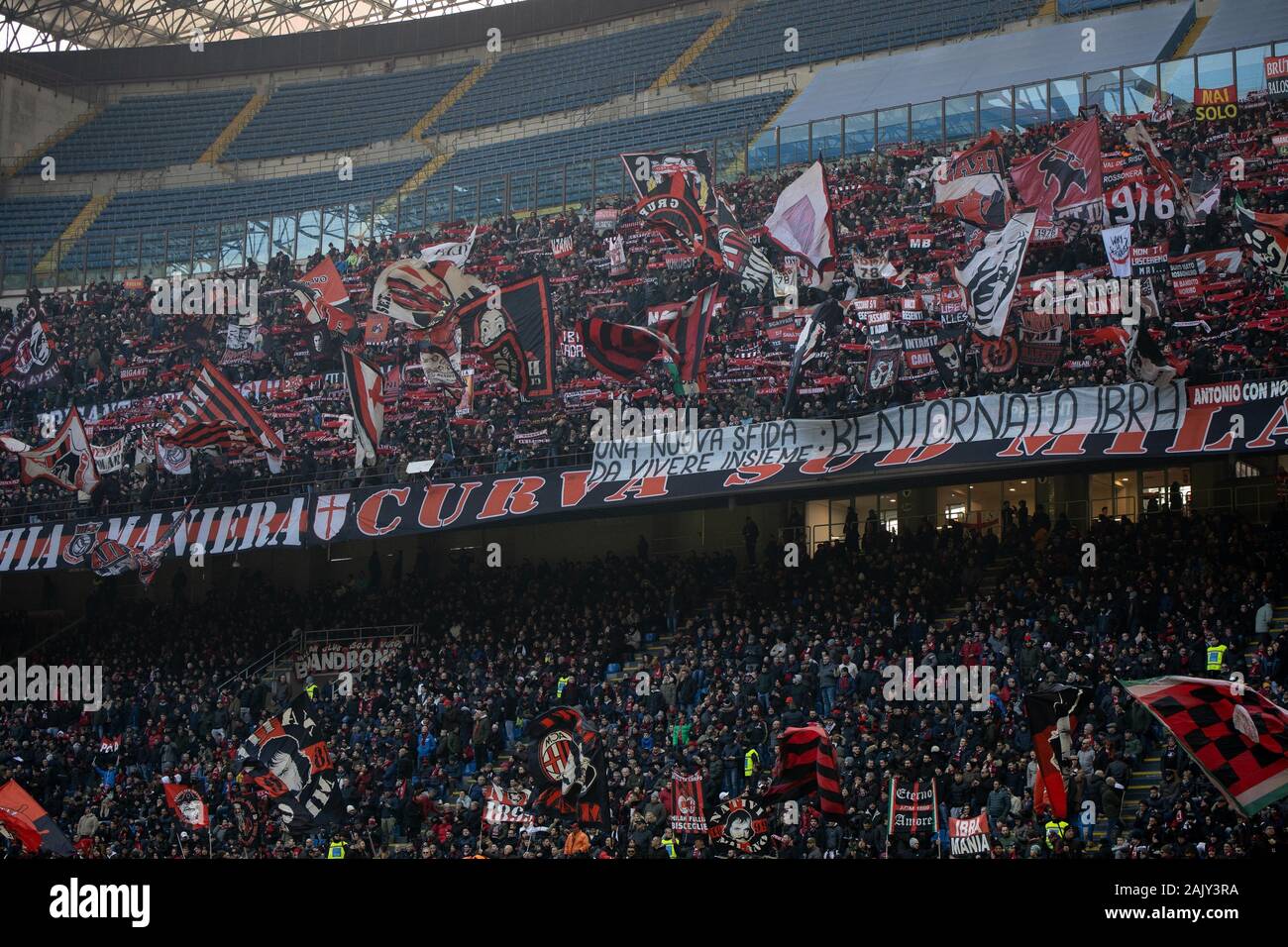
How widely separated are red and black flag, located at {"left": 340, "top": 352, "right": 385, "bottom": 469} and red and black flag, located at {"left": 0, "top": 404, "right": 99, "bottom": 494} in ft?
22.2

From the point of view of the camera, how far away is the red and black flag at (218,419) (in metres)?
33.8

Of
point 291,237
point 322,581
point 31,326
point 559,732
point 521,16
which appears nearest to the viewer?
point 559,732

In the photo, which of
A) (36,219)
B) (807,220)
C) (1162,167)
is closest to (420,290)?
(807,220)

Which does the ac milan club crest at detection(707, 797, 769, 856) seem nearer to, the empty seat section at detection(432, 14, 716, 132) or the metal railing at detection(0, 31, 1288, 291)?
the metal railing at detection(0, 31, 1288, 291)

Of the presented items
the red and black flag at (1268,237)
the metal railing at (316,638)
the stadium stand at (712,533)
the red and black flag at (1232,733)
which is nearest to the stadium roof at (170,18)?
the stadium stand at (712,533)

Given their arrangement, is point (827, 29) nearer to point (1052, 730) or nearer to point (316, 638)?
point (316, 638)

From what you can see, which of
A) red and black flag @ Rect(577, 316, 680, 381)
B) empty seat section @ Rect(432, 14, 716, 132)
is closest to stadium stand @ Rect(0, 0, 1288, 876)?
red and black flag @ Rect(577, 316, 680, 381)

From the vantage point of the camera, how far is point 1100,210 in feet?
96.0

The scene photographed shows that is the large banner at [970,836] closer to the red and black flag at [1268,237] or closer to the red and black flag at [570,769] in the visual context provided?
the red and black flag at [570,769]

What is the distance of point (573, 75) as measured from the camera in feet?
174
